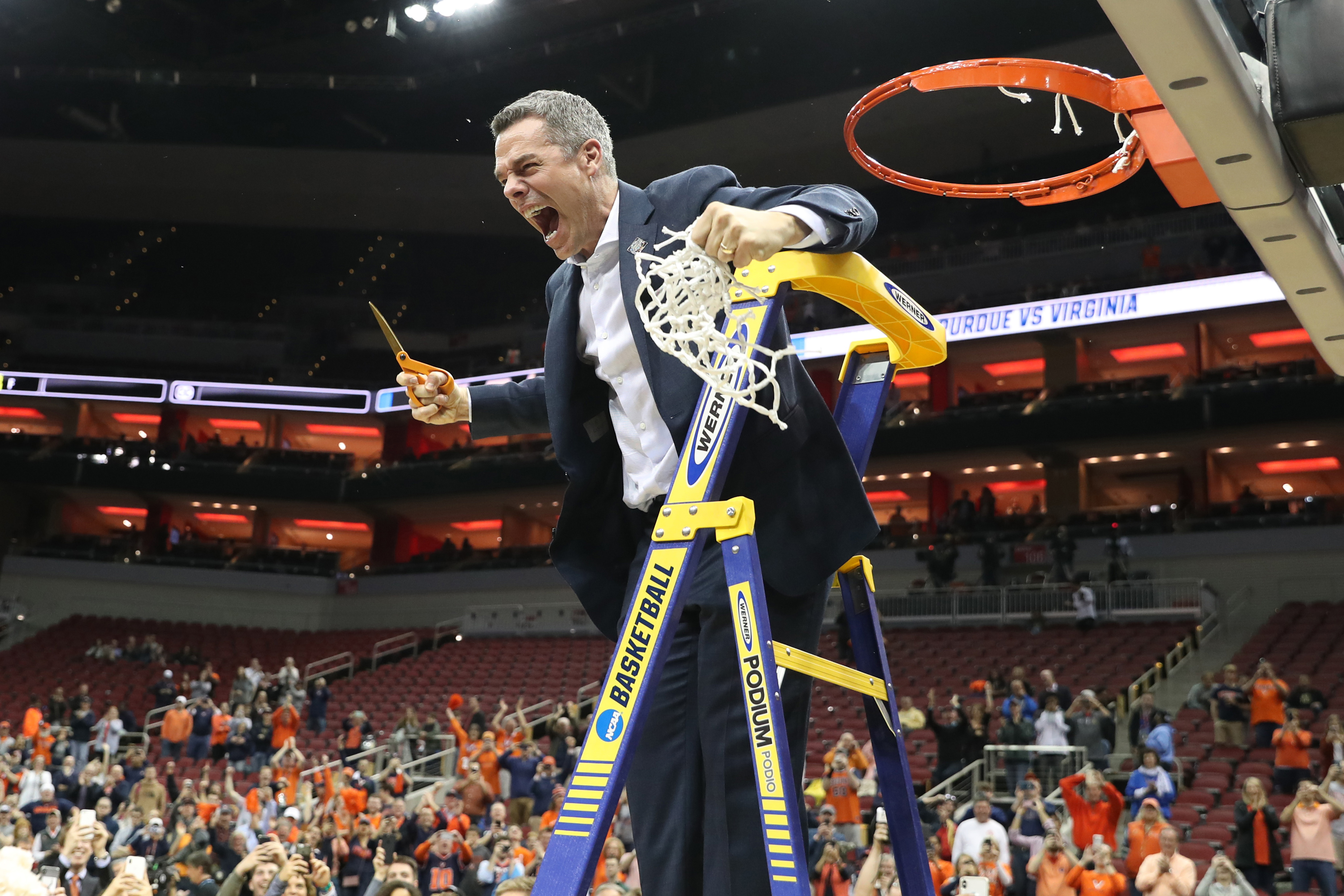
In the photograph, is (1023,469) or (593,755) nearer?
(593,755)

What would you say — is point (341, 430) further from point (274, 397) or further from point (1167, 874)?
point (1167, 874)

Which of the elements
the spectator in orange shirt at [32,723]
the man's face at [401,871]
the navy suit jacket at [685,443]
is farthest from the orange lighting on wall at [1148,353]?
the navy suit jacket at [685,443]

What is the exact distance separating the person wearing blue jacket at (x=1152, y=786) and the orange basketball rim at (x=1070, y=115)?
9277mm

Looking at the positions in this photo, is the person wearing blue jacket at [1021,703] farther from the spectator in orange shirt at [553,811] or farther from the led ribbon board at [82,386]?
the led ribbon board at [82,386]

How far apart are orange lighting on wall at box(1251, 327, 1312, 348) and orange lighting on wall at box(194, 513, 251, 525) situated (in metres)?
29.3

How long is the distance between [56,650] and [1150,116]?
31.0 m

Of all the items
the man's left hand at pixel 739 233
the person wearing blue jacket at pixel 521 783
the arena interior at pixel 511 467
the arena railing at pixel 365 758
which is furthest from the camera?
the arena railing at pixel 365 758

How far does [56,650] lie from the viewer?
29.0 m

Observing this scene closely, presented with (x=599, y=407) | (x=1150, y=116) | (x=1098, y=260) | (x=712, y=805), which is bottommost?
(x=712, y=805)

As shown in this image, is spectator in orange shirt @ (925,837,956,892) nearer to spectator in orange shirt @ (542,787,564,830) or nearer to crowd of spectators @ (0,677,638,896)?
crowd of spectators @ (0,677,638,896)

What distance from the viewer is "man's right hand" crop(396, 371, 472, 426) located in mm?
2953

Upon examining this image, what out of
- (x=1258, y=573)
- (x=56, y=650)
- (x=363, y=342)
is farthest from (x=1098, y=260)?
(x=56, y=650)

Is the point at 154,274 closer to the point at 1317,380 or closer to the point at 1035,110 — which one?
the point at 1035,110

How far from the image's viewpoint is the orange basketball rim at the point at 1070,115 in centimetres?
274
